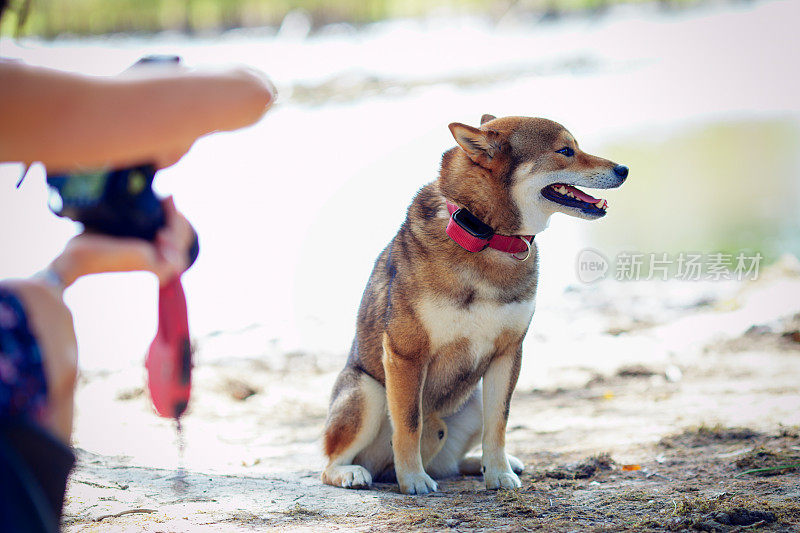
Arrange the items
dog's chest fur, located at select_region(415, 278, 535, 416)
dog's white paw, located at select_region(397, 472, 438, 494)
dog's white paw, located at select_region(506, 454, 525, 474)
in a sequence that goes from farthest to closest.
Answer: dog's white paw, located at select_region(506, 454, 525, 474), dog's white paw, located at select_region(397, 472, 438, 494), dog's chest fur, located at select_region(415, 278, 535, 416)

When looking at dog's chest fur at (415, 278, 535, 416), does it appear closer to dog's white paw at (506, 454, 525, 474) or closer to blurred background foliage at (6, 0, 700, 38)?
dog's white paw at (506, 454, 525, 474)

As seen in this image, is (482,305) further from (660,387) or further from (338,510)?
(660,387)

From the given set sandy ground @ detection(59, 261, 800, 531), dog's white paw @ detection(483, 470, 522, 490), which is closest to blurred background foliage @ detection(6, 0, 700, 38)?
sandy ground @ detection(59, 261, 800, 531)

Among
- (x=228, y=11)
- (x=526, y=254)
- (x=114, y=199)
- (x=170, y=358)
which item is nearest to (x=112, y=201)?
(x=114, y=199)

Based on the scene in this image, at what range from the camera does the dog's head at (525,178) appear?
10.5ft

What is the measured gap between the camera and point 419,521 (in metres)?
2.68

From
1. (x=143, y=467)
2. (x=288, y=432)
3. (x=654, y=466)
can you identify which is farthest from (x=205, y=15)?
(x=654, y=466)

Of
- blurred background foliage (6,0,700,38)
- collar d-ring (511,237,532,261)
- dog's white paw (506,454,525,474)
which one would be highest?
blurred background foliage (6,0,700,38)

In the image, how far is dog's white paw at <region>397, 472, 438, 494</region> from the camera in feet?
10.6

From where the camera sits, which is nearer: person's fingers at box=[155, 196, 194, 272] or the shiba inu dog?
person's fingers at box=[155, 196, 194, 272]

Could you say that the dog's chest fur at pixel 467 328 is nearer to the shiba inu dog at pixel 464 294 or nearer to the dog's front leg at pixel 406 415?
the shiba inu dog at pixel 464 294

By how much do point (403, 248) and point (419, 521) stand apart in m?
1.20

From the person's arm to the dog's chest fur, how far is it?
2.05 meters

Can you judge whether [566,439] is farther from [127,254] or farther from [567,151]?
[127,254]
